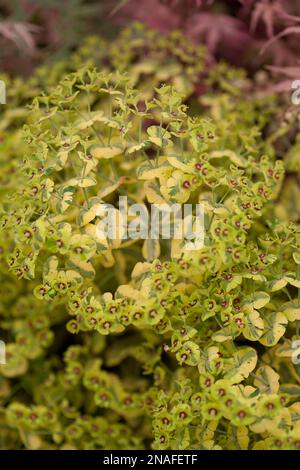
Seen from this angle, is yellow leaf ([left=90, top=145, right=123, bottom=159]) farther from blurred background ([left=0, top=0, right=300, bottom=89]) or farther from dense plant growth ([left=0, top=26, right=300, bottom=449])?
blurred background ([left=0, top=0, right=300, bottom=89])

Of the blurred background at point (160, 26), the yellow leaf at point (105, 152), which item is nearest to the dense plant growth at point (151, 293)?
the yellow leaf at point (105, 152)

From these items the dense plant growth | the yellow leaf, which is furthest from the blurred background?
the yellow leaf

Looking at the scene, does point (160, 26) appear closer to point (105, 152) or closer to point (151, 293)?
point (105, 152)

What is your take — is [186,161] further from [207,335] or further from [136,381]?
[136,381]

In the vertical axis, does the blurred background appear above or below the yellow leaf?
above

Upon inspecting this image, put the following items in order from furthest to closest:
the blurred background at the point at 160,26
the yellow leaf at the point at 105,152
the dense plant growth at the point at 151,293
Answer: the blurred background at the point at 160,26, the yellow leaf at the point at 105,152, the dense plant growth at the point at 151,293

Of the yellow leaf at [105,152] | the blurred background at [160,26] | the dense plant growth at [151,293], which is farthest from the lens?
the blurred background at [160,26]

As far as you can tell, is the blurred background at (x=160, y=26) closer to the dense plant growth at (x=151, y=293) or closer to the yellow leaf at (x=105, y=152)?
the dense plant growth at (x=151, y=293)

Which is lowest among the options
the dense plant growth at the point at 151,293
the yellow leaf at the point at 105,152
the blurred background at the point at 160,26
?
the dense plant growth at the point at 151,293
